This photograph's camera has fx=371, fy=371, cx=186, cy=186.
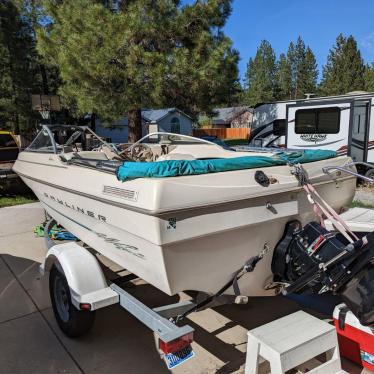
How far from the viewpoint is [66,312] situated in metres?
3.13

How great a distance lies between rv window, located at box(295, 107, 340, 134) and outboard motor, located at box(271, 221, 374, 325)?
8.26m

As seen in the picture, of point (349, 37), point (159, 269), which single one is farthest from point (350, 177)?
point (349, 37)

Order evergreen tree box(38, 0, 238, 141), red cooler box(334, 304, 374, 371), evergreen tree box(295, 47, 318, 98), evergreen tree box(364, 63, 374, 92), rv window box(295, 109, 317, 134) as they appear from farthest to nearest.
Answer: evergreen tree box(295, 47, 318, 98) < evergreen tree box(364, 63, 374, 92) < rv window box(295, 109, 317, 134) < evergreen tree box(38, 0, 238, 141) < red cooler box(334, 304, 374, 371)

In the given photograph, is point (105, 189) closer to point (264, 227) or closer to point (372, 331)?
point (264, 227)

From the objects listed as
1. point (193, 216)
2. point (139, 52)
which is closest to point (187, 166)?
point (193, 216)

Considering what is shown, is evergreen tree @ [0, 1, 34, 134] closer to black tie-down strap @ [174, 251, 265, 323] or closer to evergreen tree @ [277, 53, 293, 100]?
black tie-down strap @ [174, 251, 265, 323]

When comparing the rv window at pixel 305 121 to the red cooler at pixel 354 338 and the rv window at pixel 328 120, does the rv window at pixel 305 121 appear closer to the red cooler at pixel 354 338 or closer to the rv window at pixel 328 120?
the rv window at pixel 328 120

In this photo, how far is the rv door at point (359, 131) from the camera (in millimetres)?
9992

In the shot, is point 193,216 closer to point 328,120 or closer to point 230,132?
point 328,120

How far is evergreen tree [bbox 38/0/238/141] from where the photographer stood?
923 centimetres

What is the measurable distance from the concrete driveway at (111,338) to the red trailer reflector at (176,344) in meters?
0.63

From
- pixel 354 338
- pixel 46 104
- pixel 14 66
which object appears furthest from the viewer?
pixel 14 66

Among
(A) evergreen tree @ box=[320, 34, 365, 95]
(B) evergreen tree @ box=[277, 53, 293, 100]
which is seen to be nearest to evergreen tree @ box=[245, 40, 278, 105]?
(B) evergreen tree @ box=[277, 53, 293, 100]

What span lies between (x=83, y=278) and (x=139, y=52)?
295 inches
